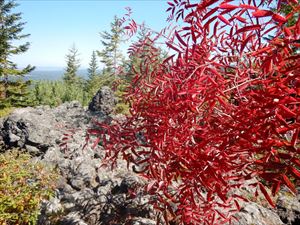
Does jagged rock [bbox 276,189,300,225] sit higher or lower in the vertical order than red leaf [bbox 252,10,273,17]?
lower

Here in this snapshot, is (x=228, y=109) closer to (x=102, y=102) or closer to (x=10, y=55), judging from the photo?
(x=102, y=102)

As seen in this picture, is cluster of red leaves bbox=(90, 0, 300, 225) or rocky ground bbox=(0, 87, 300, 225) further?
rocky ground bbox=(0, 87, 300, 225)

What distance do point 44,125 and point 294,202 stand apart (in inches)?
323

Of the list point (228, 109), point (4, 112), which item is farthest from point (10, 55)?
point (228, 109)

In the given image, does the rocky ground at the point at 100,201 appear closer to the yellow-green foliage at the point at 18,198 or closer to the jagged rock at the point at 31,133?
the yellow-green foliage at the point at 18,198

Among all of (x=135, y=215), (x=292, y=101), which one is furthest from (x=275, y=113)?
(x=135, y=215)

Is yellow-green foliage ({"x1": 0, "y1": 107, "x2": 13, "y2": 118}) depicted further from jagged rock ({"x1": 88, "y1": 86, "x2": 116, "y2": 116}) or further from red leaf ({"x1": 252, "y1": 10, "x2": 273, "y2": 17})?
red leaf ({"x1": 252, "y1": 10, "x2": 273, "y2": 17})

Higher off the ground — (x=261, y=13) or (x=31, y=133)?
(x=261, y=13)

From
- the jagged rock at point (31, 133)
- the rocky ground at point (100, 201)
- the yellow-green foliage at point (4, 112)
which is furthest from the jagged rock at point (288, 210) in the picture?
the yellow-green foliage at point (4, 112)

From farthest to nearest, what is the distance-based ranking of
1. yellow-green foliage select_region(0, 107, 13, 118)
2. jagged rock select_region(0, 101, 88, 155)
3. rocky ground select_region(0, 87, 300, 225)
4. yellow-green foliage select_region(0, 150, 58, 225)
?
yellow-green foliage select_region(0, 107, 13, 118), jagged rock select_region(0, 101, 88, 155), rocky ground select_region(0, 87, 300, 225), yellow-green foliage select_region(0, 150, 58, 225)

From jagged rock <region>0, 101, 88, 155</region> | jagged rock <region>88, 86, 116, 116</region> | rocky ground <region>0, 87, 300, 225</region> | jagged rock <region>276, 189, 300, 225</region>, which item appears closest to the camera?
rocky ground <region>0, 87, 300, 225</region>

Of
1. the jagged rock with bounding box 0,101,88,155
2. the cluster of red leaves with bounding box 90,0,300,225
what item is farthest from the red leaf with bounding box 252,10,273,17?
the jagged rock with bounding box 0,101,88,155

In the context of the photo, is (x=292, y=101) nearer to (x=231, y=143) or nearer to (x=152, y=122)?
(x=231, y=143)

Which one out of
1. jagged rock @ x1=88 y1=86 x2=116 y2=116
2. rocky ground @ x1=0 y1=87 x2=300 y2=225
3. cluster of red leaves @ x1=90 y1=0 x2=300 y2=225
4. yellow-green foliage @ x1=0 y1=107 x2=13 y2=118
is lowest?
yellow-green foliage @ x1=0 y1=107 x2=13 y2=118
